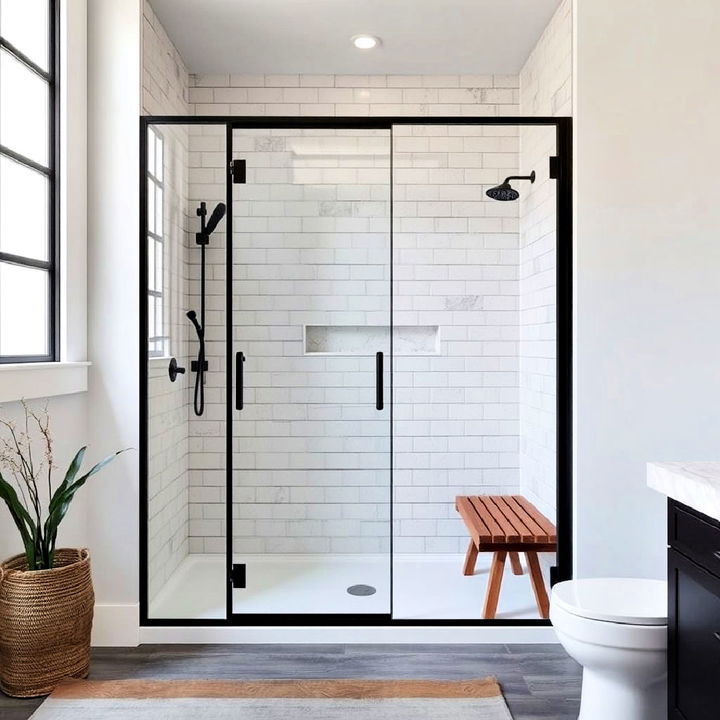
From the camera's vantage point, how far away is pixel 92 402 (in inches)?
101

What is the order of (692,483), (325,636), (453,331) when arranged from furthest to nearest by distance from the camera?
1. (453,331)
2. (325,636)
3. (692,483)

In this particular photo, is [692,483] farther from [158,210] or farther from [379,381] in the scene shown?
[158,210]

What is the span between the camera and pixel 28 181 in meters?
2.33

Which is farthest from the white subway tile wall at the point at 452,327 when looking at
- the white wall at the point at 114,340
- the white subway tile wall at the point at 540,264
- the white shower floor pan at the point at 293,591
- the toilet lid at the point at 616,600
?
the toilet lid at the point at 616,600

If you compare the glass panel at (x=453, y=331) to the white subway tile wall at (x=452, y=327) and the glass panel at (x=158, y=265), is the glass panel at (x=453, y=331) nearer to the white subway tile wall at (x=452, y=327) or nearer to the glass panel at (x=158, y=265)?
the white subway tile wall at (x=452, y=327)

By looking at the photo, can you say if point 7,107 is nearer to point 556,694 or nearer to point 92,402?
point 92,402

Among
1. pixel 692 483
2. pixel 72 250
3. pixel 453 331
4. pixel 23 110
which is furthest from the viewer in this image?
pixel 453 331

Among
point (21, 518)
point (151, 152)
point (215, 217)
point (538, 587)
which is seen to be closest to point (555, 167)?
point (215, 217)

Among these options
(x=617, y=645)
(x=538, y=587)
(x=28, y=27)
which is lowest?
(x=538, y=587)

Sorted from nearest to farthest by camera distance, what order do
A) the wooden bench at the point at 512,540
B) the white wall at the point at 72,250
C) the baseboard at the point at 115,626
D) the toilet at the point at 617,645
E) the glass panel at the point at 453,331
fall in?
the toilet at the point at 617,645 → the white wall at the point at 72,250 → the baseboard at the point at 115,626 → the wooden bench at the point at 512,540 → the glass panel at the point at 453,331

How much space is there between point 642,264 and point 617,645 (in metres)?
1.44

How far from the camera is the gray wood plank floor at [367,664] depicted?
223 centimetres

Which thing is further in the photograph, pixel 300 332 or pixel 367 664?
pixel 300 332

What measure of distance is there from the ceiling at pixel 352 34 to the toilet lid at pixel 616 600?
7.89 ft
